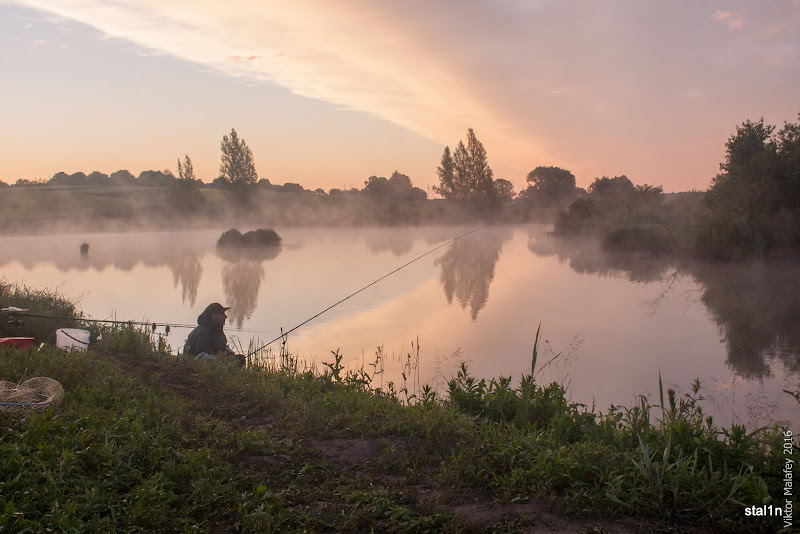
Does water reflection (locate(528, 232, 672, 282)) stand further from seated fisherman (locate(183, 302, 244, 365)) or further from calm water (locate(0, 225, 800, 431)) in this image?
seated fisherman (locate(183, 302, 244, 365))

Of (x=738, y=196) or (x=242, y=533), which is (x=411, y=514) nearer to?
(x=242, y=533)

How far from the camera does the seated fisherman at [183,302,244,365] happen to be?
27.3ft

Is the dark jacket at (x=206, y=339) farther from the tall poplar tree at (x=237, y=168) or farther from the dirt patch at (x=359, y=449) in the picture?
the tall poplar tree at (x=237, y=168)

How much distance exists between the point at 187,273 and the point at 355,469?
2222 cm

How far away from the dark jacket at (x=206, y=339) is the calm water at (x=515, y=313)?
1.46 m

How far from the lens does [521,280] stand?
69.9ft

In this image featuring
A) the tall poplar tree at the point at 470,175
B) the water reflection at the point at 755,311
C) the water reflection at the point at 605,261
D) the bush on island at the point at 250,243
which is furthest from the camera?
the tall poplar tree at the point at 470,175

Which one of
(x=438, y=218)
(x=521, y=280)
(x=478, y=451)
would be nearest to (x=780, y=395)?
(x=478, y=451)

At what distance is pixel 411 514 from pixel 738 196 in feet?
73.3

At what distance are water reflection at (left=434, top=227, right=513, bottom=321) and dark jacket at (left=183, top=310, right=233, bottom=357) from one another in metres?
6.86

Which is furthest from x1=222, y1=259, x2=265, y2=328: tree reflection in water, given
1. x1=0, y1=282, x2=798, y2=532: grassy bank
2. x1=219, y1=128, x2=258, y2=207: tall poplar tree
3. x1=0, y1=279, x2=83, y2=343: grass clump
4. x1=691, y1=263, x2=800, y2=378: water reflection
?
x1=219, y1=128, x2=258, y2=207: tall poplar tree

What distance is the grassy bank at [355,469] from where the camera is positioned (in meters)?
3.33

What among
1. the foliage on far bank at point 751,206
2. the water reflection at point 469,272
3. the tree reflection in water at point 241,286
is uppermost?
the foliage on far bank at point 751,206

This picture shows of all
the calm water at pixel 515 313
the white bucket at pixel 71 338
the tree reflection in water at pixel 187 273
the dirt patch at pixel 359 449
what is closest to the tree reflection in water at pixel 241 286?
the calm water at pixel 515 313
